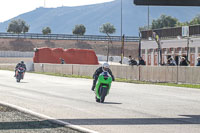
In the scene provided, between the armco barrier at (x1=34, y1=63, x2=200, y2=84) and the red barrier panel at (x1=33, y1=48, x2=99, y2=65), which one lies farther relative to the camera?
the red barrier panel at (x1=33, y1=48, x2=99, y2=65)

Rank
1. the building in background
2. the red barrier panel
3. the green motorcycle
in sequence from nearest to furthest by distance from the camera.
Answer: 1. the green motorcycle
2. the building in background
3. the red barrier panel

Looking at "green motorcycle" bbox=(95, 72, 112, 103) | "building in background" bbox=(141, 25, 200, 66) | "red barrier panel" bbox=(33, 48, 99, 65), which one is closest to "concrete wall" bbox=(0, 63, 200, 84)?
"green motorcycle" bbox=(95, 72, 112, 103)

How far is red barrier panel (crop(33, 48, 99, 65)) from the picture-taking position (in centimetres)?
6575

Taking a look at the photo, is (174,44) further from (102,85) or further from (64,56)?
(102,85)

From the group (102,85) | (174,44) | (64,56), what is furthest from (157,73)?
(64,56)

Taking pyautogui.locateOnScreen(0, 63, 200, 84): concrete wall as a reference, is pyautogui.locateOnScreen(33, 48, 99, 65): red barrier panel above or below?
above

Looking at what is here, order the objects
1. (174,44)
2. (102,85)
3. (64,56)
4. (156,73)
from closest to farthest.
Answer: (102,85) < (156,73) < (174,44) < (64,56)

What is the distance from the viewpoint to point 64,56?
6850cm

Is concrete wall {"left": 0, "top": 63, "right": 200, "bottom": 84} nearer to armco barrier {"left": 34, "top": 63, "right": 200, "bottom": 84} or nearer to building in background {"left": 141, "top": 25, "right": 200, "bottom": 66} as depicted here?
armco barrier {"left": 34, "top": 63, "right": 200, "bottom": 84}

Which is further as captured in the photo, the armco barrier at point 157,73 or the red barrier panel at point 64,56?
the red barrier panel at point 64,56

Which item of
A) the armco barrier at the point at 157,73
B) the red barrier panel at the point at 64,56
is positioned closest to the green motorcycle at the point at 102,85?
the armco barrier at the point at 157,73

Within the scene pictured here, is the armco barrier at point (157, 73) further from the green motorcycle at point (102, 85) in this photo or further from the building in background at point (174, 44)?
the building in background at point (174, 44)

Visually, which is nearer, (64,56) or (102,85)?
(102,85)

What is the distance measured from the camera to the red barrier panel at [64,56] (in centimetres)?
6575
